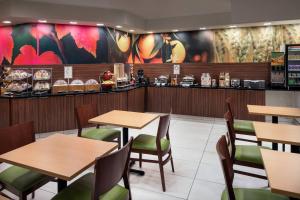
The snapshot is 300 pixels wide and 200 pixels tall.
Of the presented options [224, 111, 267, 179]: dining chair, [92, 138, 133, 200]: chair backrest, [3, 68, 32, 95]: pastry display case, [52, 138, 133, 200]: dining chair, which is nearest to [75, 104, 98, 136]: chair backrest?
[52, 138, 133, 200]: dining chair

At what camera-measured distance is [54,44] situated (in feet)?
18.4

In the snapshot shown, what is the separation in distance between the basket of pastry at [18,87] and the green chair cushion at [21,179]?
3.15 meters

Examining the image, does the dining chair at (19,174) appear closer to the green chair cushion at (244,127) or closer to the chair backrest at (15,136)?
the chair backrest at (15,136)

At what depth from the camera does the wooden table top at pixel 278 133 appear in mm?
2375

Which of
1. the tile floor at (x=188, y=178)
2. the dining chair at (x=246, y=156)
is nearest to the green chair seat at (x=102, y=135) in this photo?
the tile floor at (x=188, y=178)

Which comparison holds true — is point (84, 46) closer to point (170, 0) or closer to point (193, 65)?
point (170, 0)

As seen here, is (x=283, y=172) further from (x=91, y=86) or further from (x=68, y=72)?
(x=68, y=72)

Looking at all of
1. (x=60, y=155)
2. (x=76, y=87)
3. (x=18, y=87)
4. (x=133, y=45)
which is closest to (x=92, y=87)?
(x=76, y=87)

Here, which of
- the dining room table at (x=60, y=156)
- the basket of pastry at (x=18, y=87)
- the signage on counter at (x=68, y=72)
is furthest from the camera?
the signage on counter at (x=68, y=72)

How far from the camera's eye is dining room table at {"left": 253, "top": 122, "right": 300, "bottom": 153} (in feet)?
7.78

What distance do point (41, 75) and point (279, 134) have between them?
4.90 m

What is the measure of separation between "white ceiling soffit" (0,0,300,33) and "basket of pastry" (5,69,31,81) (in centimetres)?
111

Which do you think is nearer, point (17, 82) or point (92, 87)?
point (17, 82)

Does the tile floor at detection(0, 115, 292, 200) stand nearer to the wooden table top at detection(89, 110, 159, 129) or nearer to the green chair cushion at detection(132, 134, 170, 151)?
the green chair cushion at detection(132, 134, 170, 151)
